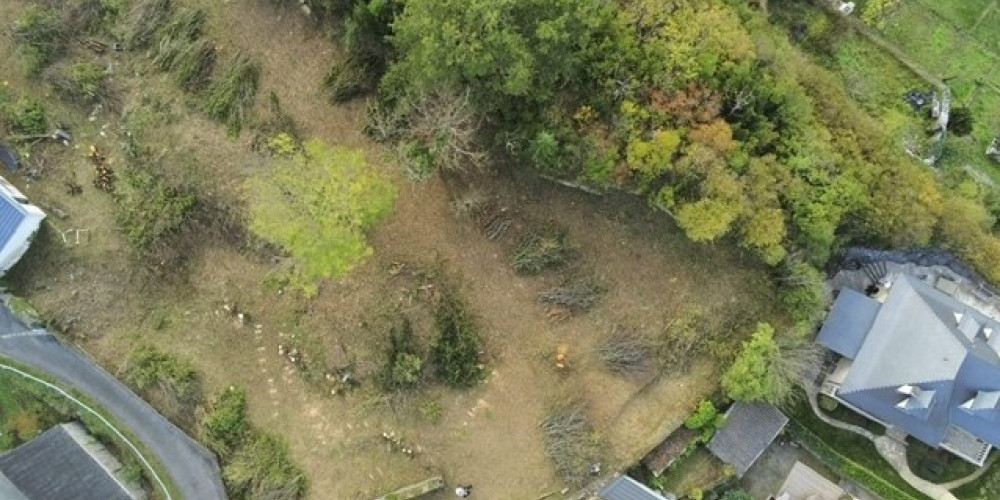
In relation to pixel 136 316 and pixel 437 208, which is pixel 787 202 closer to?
pixel 437 208

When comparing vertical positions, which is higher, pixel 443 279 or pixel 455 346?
pixel 443 279

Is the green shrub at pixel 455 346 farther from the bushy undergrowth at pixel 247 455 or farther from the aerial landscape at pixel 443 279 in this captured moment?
the bushy undergrowth at pixel 247 455

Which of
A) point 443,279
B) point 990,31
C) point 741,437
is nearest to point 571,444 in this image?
point 741,437

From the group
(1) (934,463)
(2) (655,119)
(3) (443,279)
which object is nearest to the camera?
(2) (655,119)

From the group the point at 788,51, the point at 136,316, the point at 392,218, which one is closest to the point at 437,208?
the point at 392,218

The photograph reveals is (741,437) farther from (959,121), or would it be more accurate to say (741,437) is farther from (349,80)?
(349,80)

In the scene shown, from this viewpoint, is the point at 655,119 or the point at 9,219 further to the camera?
the point at 9,219
